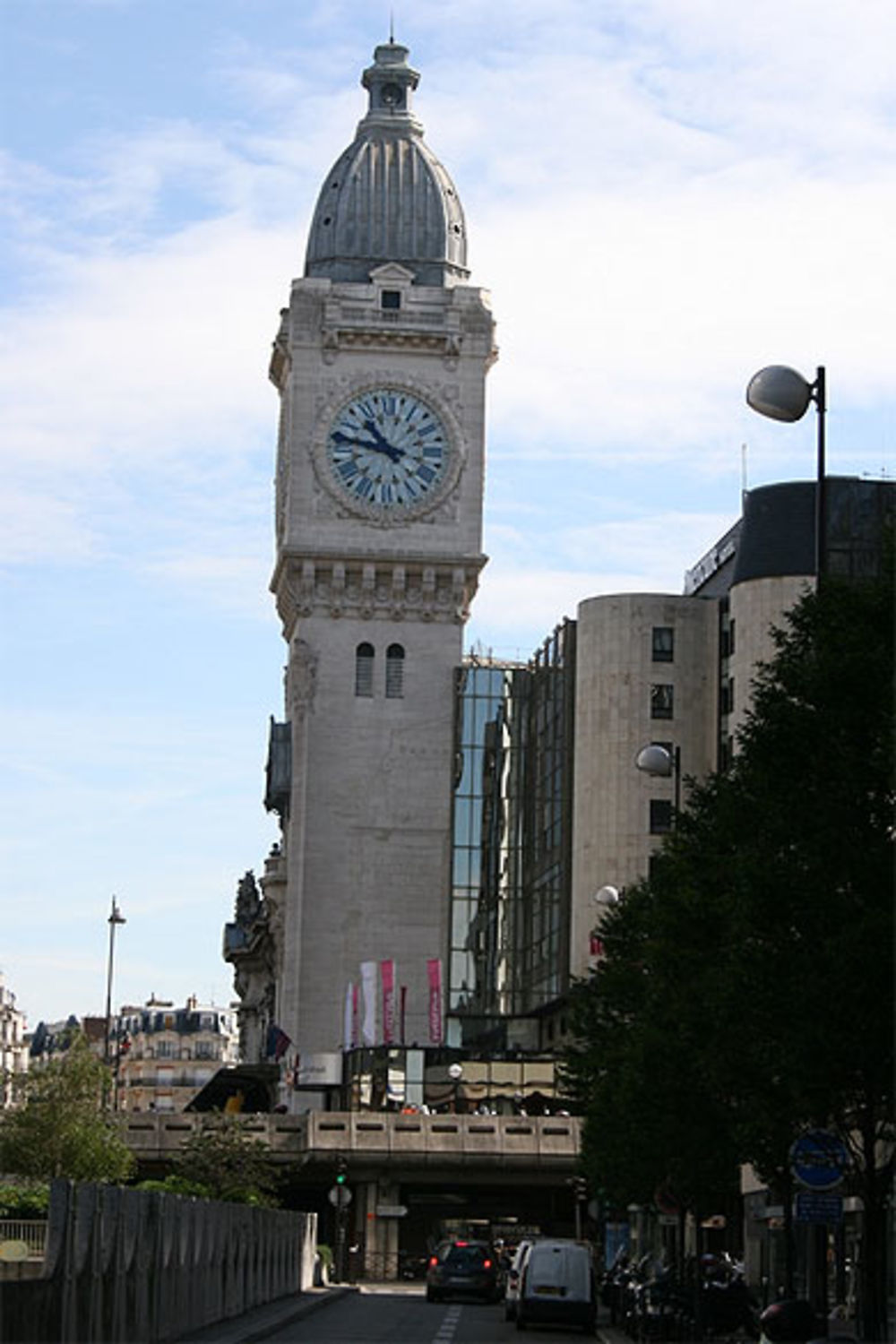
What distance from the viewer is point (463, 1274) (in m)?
74.4

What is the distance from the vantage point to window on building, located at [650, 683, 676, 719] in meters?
122

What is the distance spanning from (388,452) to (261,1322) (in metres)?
93.9

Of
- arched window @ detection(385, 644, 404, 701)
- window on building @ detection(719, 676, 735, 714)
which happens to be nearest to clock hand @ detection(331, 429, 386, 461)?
arched window @ detection(385, 644, 404, 701)

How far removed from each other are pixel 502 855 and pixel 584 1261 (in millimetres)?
75797

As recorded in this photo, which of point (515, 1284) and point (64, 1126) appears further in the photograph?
point (64, 1126)

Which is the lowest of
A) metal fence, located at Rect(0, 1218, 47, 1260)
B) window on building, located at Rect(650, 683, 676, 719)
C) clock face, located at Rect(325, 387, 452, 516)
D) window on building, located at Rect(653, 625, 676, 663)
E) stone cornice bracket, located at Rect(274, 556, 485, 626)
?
metal fence, located at Rect(0, 1218, 47, 1260)

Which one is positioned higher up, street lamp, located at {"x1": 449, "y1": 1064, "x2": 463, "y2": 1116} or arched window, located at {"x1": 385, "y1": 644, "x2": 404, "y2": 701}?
arched window, located at {"x1": 385, "y1": 644, "x2": 404, "y2": 701}

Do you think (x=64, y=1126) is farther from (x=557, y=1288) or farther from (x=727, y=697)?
(x=557, y=1288)

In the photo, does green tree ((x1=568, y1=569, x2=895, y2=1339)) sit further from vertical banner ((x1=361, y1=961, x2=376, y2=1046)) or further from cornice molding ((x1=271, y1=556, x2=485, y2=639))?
cornice molding ((x1=271, y1=556, x2=485, y2=639))

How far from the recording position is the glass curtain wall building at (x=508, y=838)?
422 ft

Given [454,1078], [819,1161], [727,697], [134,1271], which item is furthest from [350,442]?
[134,1271]

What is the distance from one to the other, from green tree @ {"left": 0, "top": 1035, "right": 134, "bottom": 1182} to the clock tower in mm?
23374

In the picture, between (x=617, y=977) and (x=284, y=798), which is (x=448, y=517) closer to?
(x=284, y=798)

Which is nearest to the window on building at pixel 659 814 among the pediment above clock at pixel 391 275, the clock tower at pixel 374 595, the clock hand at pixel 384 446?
the clock tower at pixel 374 595
